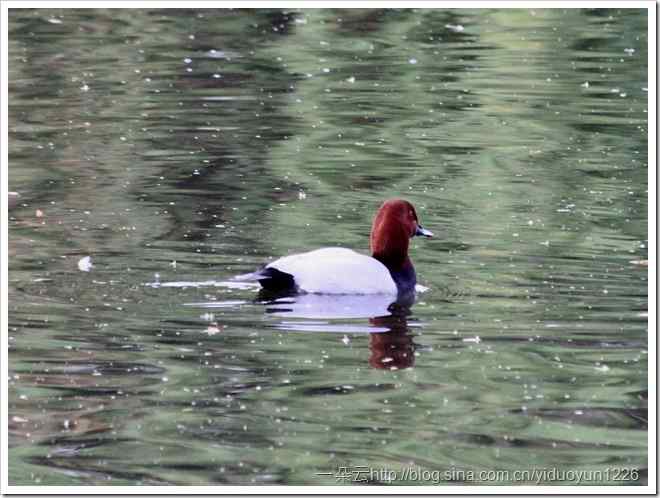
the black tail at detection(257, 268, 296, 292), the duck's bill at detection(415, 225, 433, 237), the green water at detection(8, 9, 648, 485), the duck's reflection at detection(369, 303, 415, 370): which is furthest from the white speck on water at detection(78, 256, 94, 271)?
the duck's bill at detection(415, 225, 433, 237)

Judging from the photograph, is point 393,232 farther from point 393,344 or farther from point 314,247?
point 393,344

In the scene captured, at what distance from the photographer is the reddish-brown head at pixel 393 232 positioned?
10.0 m

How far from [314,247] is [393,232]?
768 mm

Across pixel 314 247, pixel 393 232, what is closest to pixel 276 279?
pixel 393 232

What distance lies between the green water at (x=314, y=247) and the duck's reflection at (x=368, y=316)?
3cm

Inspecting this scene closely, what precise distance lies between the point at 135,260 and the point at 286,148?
440 centimetres

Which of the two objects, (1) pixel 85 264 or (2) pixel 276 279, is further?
(1) pixel 85 264

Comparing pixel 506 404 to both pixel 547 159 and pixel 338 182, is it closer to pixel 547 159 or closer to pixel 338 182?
pixel 338 182

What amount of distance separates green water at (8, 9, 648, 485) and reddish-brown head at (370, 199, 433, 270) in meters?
0.28

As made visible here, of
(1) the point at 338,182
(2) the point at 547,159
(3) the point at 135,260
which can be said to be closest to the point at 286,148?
(1) the point at 338,182

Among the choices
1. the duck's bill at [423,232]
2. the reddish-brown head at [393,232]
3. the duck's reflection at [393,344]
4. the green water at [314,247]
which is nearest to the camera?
the green water at [314,247]

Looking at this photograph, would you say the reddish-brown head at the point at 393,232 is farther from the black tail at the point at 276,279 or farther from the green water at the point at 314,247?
the black tail at the point at 276,279

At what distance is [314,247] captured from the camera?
34.9 feet

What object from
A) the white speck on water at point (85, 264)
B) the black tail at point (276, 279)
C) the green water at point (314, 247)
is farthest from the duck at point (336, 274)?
the white speck on water at point (85, 264)
